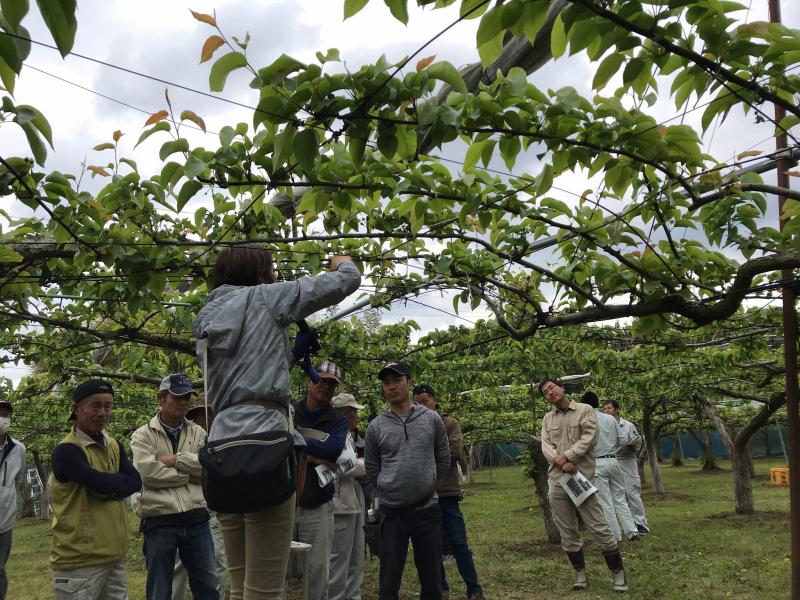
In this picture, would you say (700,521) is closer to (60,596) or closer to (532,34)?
(60,596)

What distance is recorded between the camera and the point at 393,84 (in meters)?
1.87

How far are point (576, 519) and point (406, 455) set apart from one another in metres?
2.59

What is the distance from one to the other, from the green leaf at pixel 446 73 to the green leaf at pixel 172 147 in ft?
2.91

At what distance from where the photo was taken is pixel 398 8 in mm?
1267

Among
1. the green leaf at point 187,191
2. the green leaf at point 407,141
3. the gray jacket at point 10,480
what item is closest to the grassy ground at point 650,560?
the gray jacket at point 10,480

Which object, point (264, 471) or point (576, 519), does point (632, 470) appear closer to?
point (576, 519)

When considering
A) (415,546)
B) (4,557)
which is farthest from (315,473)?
(4,557)

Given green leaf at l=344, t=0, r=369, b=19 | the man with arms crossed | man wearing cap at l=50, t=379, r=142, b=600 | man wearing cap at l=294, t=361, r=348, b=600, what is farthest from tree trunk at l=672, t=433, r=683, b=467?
green leaf at l=344, t=0, r=369, b=19

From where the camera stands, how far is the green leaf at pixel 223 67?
167 centimetres

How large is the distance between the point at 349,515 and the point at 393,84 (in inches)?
165

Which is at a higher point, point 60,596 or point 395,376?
point 395,376

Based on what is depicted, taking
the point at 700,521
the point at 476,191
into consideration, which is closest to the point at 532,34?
the point at 476,191

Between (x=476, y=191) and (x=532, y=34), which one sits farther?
(x=476, y=191)

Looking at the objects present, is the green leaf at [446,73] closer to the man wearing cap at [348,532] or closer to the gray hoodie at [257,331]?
the gray hoodie at [257,331]
